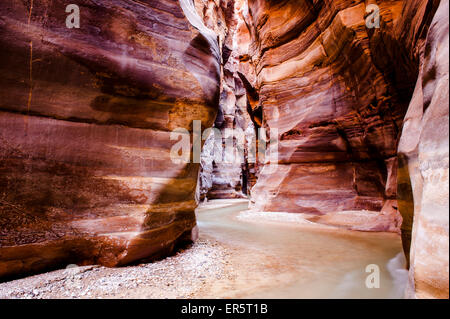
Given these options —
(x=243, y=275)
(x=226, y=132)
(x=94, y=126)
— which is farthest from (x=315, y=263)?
(x=226, y=132)

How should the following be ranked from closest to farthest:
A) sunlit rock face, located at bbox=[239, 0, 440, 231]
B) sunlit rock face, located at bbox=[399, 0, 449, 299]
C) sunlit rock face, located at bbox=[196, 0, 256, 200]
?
1. sunlit rock face, located at bbox=[399, 0, 449, 299]
2. sunlit rock face, located at bbox=[239, 0, 440, 231]
3. sunlit rock face, located at bbox=[196, 0, 256, 200]

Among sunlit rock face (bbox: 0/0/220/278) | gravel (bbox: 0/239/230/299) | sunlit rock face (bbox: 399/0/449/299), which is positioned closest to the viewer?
sunlit rock face (bbox: 399/0/449/299)

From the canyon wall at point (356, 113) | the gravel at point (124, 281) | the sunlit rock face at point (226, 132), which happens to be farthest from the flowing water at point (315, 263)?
the sunlit rock face at point (226, 132)

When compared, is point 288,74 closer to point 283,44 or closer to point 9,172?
point 283,44

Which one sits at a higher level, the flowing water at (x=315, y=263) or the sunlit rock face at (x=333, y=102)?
the sunlit rock face at (x=333, y=102)

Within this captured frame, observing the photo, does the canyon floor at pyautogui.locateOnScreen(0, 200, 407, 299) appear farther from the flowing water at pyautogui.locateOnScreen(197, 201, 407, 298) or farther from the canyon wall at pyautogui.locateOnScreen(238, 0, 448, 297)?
the canyon wall at pyautogui.locateOnScreen(238, 0, 448, 297)

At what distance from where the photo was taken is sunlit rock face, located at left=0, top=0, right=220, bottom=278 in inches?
131

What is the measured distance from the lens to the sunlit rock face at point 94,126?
332cm

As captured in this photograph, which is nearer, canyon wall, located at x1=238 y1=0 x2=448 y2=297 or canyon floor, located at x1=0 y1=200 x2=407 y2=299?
canyon wall, located at x1=238 y1=0 x2=448 y2=297

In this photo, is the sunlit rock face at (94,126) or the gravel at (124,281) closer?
the gravel at (124,281)

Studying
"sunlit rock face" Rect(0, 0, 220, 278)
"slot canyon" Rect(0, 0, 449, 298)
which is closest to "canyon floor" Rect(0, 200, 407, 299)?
"slot canyon" Rect(0, 0, 449, 298)

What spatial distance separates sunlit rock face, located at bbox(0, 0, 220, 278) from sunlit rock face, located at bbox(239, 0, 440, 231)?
17.5ft

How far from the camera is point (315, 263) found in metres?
4.03

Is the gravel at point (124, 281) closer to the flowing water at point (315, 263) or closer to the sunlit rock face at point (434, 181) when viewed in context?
the flowing water at point (315, 263)
